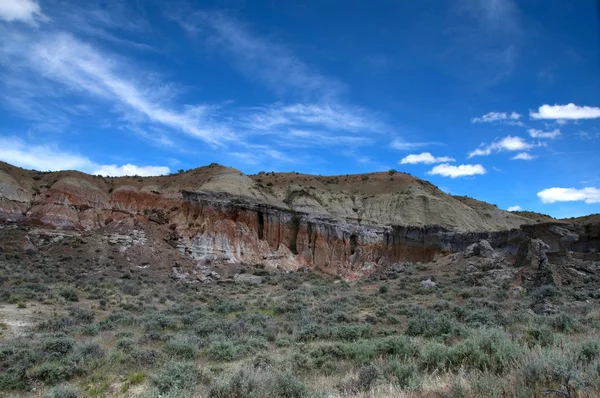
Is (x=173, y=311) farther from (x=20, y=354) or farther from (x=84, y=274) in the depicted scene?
(x=84, y=274)

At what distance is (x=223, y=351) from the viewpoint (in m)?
9.68

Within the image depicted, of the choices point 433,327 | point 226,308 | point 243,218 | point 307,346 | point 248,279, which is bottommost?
point 248,279

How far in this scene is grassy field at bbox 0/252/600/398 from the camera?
539 centimetres

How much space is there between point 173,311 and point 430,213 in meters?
40.6

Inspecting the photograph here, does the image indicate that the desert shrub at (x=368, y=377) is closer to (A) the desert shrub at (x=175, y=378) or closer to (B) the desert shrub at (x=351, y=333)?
(A) the desert shrub at (x=175, y=378)

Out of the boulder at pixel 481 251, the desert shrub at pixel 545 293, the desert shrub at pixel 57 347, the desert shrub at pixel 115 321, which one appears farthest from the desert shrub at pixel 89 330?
the boulder at pixel 481 251

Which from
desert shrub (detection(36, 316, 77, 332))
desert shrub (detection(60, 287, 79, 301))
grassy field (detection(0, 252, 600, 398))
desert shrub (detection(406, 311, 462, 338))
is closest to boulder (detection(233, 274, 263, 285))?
grassy field (detection(0, 252, 600, 398))

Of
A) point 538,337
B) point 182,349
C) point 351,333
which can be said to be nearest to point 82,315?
point 182,349

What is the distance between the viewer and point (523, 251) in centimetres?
2231

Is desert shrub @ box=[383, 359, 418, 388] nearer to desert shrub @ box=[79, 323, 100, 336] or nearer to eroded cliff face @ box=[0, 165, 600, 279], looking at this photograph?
desert shrub @ box=[79, 323, 100, 336]

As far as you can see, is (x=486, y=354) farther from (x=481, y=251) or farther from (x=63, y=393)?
(x=481, y=251)

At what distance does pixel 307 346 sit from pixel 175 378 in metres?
4.22

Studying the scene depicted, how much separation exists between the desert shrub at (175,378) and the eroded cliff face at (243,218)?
2934 cm

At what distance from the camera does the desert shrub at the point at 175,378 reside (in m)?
6.66
